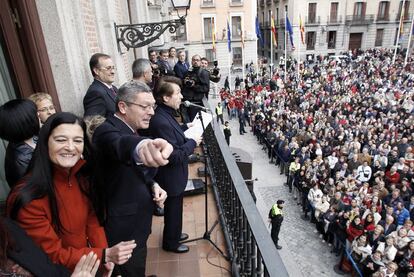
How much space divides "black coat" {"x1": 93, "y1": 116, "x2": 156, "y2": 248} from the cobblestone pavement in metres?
7.16

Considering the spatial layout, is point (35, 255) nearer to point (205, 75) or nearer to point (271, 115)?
point (205, 75)

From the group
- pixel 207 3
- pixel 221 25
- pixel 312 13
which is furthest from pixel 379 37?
pixel 207 3

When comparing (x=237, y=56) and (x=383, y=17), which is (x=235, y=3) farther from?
(x=383, y=17)

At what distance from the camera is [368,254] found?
7.48 metres

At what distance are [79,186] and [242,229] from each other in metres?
1.63

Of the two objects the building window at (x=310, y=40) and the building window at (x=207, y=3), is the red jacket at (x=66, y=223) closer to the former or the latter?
the building window at (x=207, y=3)

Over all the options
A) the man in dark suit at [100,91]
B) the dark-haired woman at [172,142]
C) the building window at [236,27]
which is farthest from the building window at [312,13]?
the dark-haired woman at [172,142]

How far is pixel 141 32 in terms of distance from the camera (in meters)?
5.12

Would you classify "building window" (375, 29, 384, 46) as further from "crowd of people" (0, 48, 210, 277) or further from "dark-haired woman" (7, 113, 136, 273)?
"dark-haired woman" (7, 113, 136, 273)

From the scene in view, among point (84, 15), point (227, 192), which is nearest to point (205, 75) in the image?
point (84, 15)

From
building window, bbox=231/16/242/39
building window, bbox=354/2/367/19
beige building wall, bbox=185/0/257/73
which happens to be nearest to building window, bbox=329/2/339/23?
building window, bbox=354/2/367/19

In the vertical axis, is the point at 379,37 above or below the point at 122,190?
below

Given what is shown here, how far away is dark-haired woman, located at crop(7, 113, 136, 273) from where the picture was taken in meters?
1.63

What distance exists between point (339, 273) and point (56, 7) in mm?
8712
